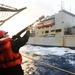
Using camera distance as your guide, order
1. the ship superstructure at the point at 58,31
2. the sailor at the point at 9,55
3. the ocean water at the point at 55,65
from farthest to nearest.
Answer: the ship superstructure at the point at 58,31, the ocean water at the point at 55,65, the sailor at the point at 9,55

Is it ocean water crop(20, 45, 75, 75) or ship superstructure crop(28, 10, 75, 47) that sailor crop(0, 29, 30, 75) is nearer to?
ocean water crop(20, 45, 75, 75)

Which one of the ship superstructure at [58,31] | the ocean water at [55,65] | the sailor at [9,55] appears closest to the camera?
the sailor at [9,55]

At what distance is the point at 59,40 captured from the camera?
36875mm

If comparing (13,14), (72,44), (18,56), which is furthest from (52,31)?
(18,56)

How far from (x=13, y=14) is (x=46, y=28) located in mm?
34879

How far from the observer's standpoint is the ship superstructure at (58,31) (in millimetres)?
35434

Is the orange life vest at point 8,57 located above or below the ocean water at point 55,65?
above

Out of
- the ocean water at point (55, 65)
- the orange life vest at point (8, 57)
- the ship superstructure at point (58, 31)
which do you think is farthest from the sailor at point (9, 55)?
the ship superstructure at point (58, 31)

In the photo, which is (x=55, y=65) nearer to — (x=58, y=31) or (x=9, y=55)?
(x=9, y=55)

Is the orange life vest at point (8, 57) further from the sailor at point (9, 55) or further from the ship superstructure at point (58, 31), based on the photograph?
the ship superstructure at point (58, 31)

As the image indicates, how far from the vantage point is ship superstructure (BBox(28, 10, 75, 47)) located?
3543 centimetres

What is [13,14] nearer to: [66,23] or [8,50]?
[8,50]

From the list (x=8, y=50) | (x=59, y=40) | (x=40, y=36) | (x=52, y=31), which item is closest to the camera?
(x=8, y=50)

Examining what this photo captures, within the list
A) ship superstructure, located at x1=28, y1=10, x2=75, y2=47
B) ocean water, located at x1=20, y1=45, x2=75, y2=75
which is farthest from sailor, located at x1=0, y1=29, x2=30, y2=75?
ship superstructure, located at x1=28, y1=10, x2=75, y2=47
